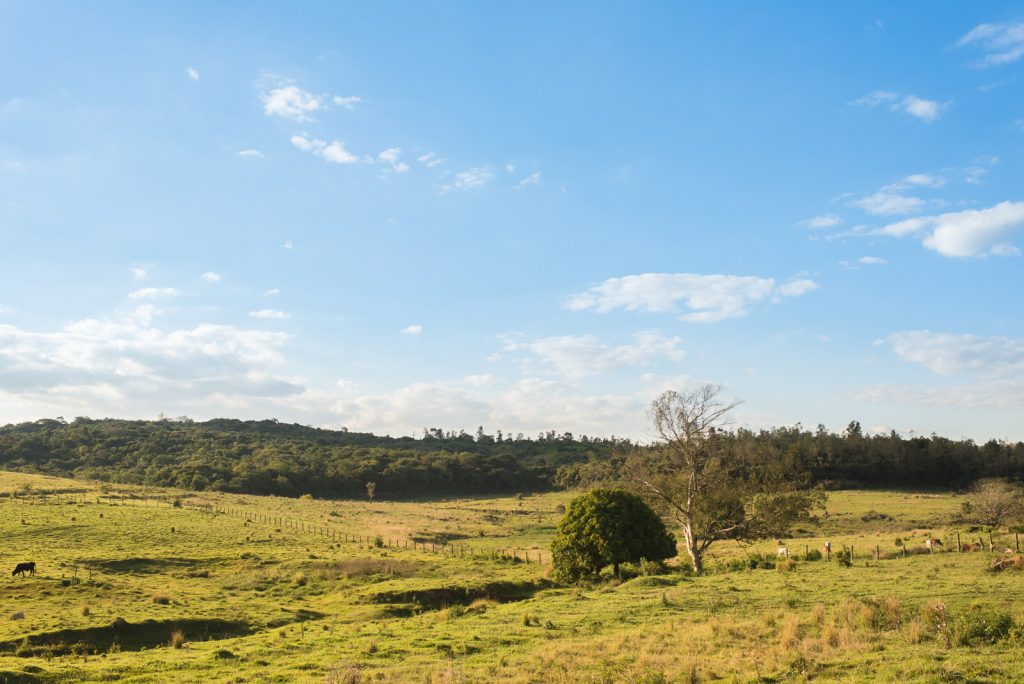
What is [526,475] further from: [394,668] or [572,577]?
[394,668]

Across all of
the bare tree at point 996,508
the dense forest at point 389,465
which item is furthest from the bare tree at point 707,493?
the dense forest at point 389,465

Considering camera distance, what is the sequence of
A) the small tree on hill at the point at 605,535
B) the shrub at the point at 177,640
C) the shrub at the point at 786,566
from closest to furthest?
the shrub at the point at 177,640 → the shrub at the point at 786,566 → the small tree on hill at the point at 605,535

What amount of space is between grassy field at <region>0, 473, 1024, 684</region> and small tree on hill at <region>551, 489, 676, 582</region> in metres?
2.53

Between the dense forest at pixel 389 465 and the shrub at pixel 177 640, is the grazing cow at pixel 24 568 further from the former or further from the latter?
the dense forest at pixel 389 465

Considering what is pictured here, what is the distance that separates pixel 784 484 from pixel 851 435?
504 ft

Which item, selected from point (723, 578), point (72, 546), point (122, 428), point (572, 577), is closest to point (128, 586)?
point (72, 546)

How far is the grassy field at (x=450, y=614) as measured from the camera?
57.9 ft

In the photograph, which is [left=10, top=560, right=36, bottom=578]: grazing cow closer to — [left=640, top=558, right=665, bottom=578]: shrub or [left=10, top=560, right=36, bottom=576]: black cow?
[left=10, top=560, right=36, bottom=576]: black cow

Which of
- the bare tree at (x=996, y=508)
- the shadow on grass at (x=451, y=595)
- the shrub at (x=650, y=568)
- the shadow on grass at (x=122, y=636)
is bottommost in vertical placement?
the shadow on grass at (x=451, y=595)

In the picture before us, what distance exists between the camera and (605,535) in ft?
135

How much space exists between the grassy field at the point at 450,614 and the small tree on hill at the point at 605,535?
2535mm

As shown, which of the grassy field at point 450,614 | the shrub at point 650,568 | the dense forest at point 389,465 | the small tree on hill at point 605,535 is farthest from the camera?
the dense forest at point 389,465

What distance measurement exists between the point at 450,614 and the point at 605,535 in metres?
12.9

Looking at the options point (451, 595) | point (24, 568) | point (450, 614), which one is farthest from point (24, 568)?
point (450, 614)
